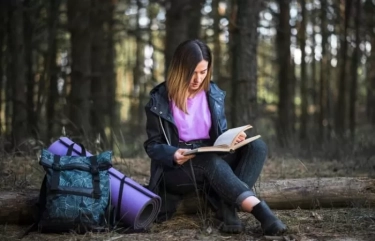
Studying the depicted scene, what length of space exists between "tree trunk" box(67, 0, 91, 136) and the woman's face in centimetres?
581

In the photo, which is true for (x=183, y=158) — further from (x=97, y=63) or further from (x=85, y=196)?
(x=97, y=63)

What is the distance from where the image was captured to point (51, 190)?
4.15 m

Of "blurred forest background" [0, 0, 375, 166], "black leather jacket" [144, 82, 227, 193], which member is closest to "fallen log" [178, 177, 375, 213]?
"black leather jacket" [144, 82, 227, 193]

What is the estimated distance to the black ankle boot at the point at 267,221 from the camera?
→ 3.93 metres

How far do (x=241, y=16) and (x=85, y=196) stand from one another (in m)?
5.33

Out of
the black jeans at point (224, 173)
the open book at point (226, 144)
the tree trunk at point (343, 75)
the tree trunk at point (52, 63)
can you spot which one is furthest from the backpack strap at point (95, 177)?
the tree trunk at point (343, 75)

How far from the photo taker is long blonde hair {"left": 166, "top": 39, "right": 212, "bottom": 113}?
4446 mm

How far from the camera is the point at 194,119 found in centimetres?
457

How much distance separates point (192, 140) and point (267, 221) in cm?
92

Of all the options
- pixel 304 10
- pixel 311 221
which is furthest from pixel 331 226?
pixel 304 10

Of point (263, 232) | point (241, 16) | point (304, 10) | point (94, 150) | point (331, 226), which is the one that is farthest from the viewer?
point (304, 10)

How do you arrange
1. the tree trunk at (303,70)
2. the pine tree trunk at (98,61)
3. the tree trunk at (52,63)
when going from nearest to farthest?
the tree trunk at (52,63) < the pine tree trunk at (98,61) < the tree trunk at (303,70)

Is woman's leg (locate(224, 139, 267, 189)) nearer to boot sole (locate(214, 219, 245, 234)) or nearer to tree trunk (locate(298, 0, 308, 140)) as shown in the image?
boot sole (locate(214, 219, 245, 234))

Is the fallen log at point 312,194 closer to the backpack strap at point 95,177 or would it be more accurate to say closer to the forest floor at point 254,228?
the forest floor at point 254,228
